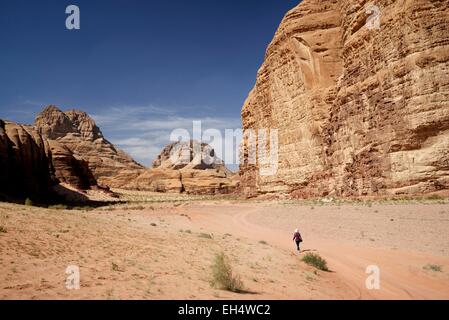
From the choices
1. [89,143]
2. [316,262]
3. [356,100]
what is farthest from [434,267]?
[89,143]

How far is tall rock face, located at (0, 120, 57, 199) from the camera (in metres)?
38.3

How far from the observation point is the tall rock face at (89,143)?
344 ft

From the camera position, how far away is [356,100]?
34.2m

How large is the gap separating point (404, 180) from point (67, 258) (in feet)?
81.4

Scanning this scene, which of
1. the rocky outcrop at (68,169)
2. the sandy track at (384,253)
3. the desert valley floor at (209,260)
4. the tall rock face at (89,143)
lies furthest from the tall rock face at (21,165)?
the tall rock face at (89,143)

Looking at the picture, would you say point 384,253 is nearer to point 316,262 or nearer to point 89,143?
point 316,262

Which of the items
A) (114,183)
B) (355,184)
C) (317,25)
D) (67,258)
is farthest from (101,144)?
(67,258)

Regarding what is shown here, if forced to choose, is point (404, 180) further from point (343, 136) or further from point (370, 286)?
point (370, 286)

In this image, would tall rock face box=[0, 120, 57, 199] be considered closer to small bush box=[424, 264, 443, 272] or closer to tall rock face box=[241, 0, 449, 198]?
tall rock face box=[241, 0, 449, 198]

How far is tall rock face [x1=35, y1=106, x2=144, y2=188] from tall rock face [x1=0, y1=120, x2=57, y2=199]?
2072 inches

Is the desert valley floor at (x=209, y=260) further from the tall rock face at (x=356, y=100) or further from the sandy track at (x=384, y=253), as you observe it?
the tall rock face at (x=356, y=100)

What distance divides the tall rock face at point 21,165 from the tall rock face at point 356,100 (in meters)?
Result: 30.1

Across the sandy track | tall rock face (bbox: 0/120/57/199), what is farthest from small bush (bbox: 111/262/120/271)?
tall rock face (bbox: 0/120/57/199)

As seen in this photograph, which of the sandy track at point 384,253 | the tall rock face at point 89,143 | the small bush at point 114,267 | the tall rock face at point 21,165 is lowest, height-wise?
the sandy track at point 384,253
